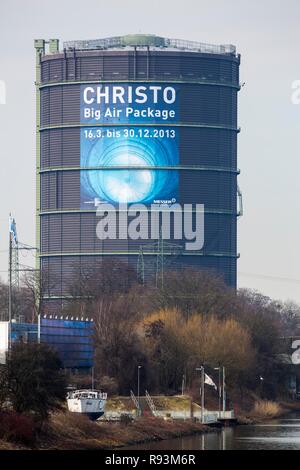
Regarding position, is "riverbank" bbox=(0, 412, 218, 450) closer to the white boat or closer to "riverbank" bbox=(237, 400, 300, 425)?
the white boat

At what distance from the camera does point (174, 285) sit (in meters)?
136

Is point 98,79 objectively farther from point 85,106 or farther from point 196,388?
point 196,388

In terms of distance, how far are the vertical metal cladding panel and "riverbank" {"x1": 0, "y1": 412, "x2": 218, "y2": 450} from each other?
67.2 metres

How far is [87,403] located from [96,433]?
280 inches

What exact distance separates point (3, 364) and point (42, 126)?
82792mm

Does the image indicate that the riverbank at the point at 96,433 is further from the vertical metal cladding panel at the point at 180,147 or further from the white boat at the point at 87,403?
the vertical metal cladding panel at the point at 180,147

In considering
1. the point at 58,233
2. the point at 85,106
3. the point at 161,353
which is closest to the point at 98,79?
the point at 85,106
